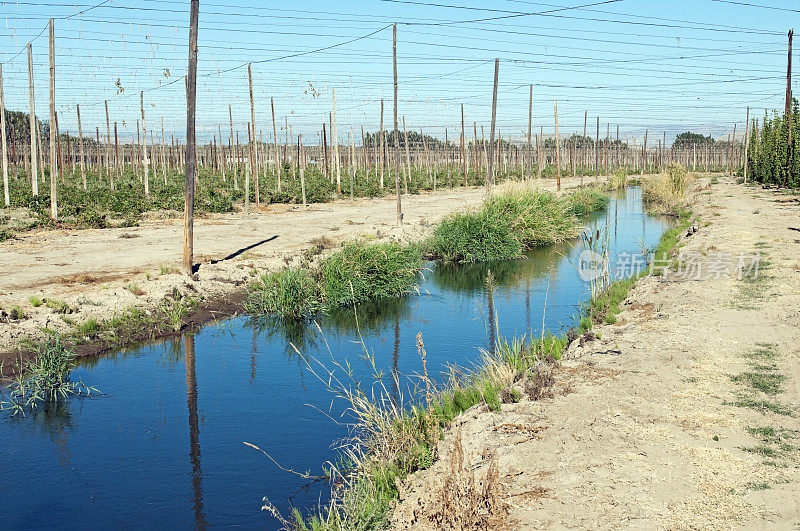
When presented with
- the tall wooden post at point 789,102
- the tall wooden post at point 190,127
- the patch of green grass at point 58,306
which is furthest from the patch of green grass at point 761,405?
the tall wooden post at point 789,102

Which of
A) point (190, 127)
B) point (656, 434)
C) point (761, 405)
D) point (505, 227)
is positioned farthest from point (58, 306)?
point (505, 227)

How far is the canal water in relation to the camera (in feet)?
19.5

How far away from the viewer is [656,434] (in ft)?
18.7

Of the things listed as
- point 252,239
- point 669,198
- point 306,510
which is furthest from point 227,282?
point 669,198

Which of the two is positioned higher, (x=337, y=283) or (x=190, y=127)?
(x=190, y=127)

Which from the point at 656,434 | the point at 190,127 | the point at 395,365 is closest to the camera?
the point at 656,434

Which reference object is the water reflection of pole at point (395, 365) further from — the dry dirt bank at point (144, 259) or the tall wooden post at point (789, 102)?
the tall wooden post at point (789, 102)

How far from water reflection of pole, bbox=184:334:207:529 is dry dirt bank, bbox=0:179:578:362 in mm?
1719

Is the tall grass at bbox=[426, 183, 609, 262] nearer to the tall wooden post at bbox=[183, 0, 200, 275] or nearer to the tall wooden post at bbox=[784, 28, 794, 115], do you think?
the tall wooden post at bbox=[183, 0, 200, 275]

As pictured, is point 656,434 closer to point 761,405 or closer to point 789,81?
point 761,405

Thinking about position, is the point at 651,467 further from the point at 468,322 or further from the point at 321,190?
the point at 321,190

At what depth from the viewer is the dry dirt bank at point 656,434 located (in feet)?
14.7

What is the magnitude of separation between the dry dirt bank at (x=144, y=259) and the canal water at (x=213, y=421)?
1.14m

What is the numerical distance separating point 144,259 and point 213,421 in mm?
8240
